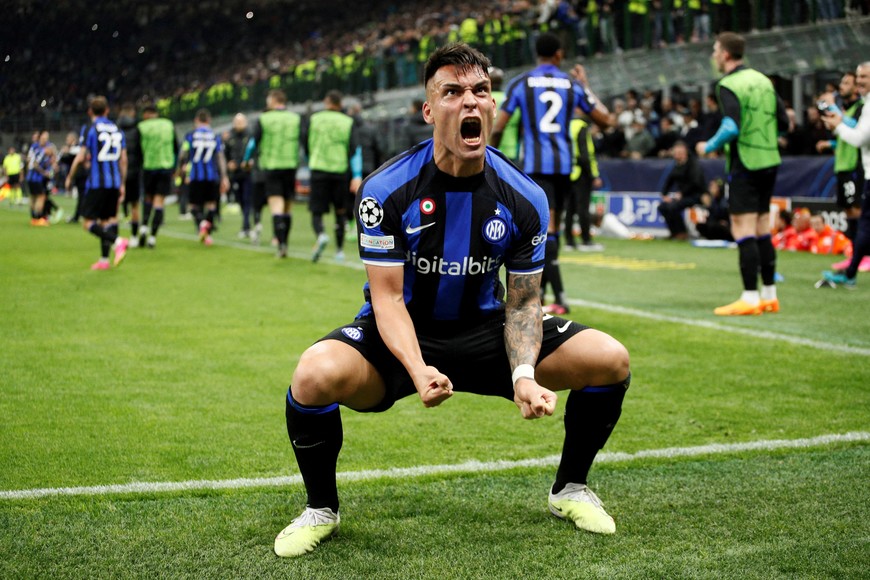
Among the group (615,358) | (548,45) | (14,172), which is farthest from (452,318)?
(14,172)

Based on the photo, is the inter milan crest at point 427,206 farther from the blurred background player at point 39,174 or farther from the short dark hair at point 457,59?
the blurred background player at point 39,174

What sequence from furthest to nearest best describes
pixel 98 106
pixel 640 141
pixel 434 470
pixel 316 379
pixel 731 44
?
pixel 640 141 → pixel 98 106 → pixel 731 44 → pixel 434 470 → pixel 316 379

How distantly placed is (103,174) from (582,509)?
36.1 ft

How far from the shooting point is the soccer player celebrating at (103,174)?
13.2 metres

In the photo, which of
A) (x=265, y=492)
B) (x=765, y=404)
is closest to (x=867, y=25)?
(x=765, y=404)

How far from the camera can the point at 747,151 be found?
8625mm

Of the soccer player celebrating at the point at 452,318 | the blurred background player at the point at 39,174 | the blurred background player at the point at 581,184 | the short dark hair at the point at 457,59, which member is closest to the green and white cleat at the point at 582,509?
the soccer player celebrating at the point at 452,318

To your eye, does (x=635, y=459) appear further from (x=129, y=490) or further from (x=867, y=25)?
(x=867, y=25)

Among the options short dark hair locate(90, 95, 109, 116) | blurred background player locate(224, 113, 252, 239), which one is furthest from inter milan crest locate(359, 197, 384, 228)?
blurred background player locate(224, 113, 252, 239)

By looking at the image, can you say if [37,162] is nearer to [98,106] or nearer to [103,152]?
[103,152]

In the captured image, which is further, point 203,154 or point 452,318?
point 203,154

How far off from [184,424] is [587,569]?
2429 mm

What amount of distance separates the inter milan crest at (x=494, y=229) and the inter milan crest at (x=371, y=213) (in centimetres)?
35

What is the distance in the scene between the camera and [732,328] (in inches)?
310
